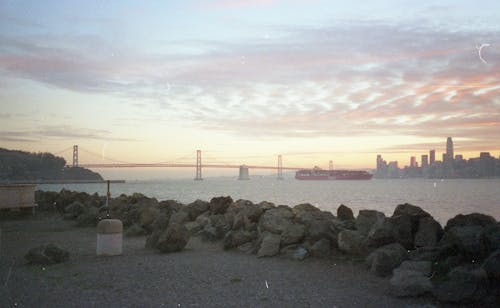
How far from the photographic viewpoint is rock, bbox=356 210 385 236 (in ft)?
31.2

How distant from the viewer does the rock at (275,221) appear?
1003 centimetres

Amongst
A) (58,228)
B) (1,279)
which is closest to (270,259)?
(1,279)

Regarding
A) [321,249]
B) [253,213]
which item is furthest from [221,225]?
[321,249]

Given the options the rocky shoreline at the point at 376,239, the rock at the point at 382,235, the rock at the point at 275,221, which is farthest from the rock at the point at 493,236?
the rock at the point at 275,221

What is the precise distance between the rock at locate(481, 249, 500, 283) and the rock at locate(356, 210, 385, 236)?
124 inches

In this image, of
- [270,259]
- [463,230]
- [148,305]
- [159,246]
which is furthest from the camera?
[159,246]

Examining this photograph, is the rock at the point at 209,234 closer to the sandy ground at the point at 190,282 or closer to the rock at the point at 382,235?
the sandy ground at the point at 190,282

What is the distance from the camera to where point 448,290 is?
20.3 feet

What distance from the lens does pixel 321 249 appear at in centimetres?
880

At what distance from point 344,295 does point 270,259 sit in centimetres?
263

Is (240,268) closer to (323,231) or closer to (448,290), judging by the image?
(323,231)

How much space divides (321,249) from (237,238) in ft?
7.11

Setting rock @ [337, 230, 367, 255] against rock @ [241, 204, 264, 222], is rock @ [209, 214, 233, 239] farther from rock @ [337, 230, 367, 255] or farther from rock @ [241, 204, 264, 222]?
rock @ [337, 230, 367, 255]

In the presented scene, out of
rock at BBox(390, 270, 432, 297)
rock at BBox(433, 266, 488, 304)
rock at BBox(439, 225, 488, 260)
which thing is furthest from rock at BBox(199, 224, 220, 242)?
rock at BBox(433, 266, 488, 304)
